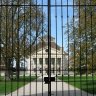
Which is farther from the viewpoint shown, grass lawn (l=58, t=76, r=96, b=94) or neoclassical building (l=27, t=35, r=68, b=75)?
grass lawn (l=58, t=76, r=96, b=94)

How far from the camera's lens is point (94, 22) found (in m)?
17.4

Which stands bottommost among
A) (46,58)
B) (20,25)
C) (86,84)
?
(86,84)

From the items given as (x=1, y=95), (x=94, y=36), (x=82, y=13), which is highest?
(x=82, y=13)

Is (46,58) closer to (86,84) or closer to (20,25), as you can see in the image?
(20,25)

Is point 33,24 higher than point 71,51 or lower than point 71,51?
higher

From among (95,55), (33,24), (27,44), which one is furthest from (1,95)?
(27,44)

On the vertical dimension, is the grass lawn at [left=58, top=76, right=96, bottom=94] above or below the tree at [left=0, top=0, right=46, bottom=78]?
below

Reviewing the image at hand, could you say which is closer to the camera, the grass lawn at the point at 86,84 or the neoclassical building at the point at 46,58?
the neoclassical building at the point at 46,58

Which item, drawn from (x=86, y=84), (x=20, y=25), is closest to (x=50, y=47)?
(x=86, y=84)

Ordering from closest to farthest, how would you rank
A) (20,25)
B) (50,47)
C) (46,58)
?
(50,47) < (20,25) < (46,58)

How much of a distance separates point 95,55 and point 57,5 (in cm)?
712

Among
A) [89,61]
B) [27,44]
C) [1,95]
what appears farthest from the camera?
[27,44]

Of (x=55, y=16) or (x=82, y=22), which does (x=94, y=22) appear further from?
(x=55, y=16)

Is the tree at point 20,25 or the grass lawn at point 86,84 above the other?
the tree at point 20,25
